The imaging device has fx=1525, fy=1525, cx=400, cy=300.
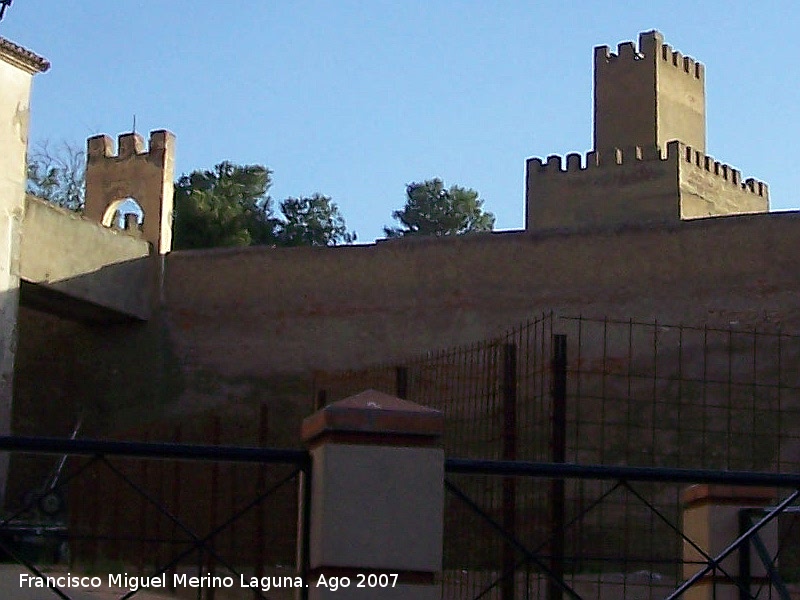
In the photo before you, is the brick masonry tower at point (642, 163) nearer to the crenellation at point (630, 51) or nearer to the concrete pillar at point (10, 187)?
the crenellation at point (630, 51)

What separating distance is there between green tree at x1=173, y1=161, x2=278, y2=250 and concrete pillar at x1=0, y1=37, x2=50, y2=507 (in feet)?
42.4

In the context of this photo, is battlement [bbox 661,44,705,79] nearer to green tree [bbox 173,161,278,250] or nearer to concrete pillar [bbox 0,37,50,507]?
green tree [bbox 173,161,278,250]

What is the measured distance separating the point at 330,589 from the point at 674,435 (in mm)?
11728

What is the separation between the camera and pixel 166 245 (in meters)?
22.2

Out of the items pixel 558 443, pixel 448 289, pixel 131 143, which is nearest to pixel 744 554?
pixel 558 443

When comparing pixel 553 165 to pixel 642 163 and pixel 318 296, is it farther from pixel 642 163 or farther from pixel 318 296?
pixel 318 296

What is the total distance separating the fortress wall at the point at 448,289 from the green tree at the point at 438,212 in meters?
22.8

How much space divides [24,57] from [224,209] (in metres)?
14.2

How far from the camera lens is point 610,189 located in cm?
3259

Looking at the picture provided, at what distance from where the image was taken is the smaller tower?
2314cm

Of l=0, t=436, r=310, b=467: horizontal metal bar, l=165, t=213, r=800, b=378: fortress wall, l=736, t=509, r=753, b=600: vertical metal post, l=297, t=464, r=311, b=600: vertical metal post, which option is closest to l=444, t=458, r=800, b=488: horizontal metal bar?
l=297, t=464, r=311, b=600: vertical metal post

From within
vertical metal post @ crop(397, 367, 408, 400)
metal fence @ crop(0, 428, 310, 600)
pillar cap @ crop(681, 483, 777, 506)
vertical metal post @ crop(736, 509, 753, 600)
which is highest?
vertical metal post @ crop(397, 367, 408, 400)

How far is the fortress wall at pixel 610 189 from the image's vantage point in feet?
106

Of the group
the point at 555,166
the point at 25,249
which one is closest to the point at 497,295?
the point at 25,249
